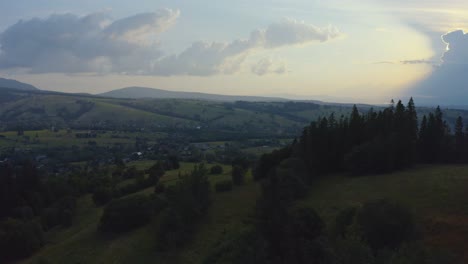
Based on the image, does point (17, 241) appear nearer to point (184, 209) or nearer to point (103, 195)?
point (103, 195)

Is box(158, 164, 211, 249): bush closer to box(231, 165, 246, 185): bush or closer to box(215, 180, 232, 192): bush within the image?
box(215, 180, 232, 192): bush

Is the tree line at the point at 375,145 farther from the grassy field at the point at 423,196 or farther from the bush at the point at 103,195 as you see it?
the bush at the point at 103,195

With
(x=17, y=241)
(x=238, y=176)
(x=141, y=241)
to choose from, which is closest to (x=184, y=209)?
(x=141, y=241)

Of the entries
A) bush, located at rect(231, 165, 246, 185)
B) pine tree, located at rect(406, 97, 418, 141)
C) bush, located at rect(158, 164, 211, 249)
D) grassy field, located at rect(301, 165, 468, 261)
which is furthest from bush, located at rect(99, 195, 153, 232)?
pine tree, located at rect(406, 97, 418, 141)

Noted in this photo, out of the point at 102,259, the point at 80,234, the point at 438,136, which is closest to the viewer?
the point at 102,259

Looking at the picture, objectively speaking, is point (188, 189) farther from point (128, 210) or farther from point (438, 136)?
point (438, 136)

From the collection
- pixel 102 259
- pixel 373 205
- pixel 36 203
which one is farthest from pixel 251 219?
pixel 36 203
